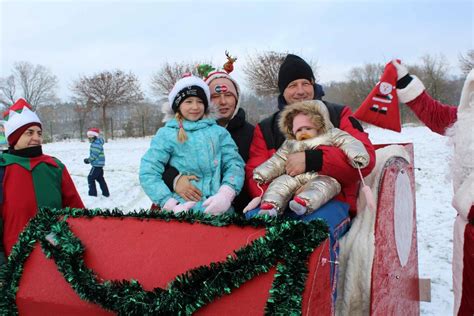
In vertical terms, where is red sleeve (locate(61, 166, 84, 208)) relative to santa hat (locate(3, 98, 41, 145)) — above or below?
below

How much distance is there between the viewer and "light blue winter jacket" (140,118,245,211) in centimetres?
245

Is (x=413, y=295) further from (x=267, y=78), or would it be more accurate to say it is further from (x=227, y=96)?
(x=267, y=78)

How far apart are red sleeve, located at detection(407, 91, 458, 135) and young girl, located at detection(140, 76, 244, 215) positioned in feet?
4.06

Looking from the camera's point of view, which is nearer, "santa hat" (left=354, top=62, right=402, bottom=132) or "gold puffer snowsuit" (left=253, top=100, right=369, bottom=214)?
"gold puffer snowsuit" (left=253, top=100, right=369, bottom=214)

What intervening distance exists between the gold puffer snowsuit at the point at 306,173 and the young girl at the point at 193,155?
0.23 m

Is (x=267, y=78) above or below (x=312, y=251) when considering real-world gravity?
above

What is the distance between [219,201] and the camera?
2262 mm

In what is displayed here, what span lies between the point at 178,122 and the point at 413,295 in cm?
195

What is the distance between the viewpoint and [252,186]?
259cm

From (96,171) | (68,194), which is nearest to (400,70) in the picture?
(68,194)

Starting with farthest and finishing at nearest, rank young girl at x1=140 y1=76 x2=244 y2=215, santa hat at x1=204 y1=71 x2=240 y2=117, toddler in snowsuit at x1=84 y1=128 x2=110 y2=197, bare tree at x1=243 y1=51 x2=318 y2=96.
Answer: bare tree at x1=243 y1=51 x2=318 y2=96, toddler in snowsuit at x1=84 y1=128 x2=110 y2=197, santa hat at x1=204 y1=71 x2=240 y2=117, young girl at x1=140 y1=76 x2=244 y2=215

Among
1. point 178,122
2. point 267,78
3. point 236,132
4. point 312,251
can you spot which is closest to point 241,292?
point 312,251

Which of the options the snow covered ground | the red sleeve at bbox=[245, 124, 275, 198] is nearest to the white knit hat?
the red sleeve at bbox=[245, 124, 275, 198]

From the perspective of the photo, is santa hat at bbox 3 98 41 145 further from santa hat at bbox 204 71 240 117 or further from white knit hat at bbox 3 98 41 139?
santa hat at bbox 204 71 240 117
